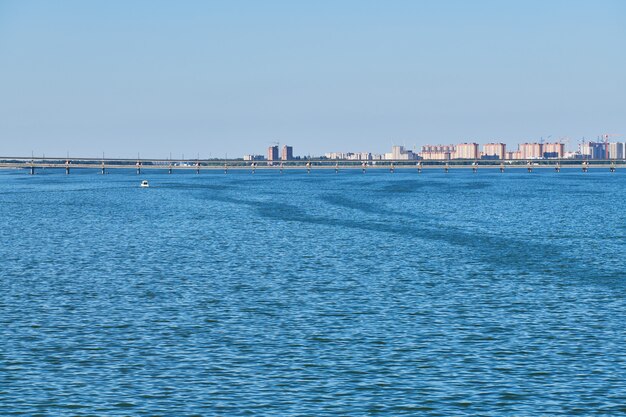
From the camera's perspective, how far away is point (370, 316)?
42.9 metres

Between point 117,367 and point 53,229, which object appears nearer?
point 117,367

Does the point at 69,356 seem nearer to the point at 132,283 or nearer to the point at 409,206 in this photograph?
the point at 132,283

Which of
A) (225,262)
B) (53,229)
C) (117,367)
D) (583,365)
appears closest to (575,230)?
(225,262)

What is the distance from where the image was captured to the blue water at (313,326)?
29344 mm

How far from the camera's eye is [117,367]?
108 ft

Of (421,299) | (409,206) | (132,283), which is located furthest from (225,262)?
(409,206)

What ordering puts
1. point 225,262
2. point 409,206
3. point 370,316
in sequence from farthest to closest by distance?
point 409,206
point 225,262
point 370,316

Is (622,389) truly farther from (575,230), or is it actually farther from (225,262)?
(575,230)

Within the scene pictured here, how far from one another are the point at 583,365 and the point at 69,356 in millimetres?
17772

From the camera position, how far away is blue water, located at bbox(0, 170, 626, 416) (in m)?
29.3

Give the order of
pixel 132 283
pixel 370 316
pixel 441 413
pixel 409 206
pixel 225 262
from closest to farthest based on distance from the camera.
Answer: pixel 441 413 → pixel 370 316 → pixel 132 283 → pixel 225 262 → pixel 409 206

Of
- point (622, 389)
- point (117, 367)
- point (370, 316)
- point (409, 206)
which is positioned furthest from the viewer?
point (409, 206)

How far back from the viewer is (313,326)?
40531 mm

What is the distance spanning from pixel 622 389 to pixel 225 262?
1567 inches
